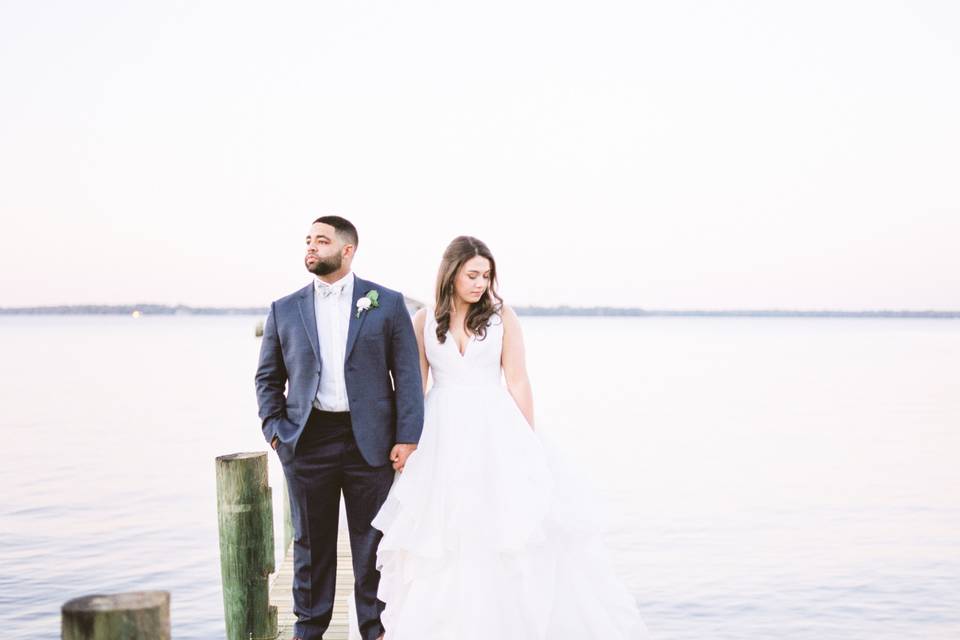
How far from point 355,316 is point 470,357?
24.0 inches

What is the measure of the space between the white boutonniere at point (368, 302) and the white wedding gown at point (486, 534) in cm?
41

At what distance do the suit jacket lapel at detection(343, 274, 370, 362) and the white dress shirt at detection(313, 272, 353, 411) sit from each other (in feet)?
0.09

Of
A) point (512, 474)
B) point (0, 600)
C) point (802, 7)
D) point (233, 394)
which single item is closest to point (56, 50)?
point (233, 394)

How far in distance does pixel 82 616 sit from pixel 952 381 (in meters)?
40.1

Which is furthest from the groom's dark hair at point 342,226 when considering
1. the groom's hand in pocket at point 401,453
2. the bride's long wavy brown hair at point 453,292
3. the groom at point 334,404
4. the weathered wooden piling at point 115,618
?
the weathered wooden piling at point 115,618

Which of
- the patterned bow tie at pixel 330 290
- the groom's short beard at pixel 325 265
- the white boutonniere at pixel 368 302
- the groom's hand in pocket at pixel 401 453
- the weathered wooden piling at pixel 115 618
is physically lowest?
the weathered wooden piling at pixel 115 618

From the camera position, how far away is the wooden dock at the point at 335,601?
552cm

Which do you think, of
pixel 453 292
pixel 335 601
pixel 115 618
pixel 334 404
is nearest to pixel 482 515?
pixel 334 404

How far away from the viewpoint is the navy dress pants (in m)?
4.47

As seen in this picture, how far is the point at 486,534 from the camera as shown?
4.46 meters

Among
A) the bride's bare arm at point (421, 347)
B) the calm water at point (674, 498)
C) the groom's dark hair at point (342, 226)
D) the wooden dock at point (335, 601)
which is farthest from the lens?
the calm water at point (674, 498)

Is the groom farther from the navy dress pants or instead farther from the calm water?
the calm water

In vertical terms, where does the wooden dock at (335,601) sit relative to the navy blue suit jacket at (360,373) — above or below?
below

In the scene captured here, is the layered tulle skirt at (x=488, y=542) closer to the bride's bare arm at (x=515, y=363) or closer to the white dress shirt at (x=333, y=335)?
the bride's bare arm at (x=515, y=363)
